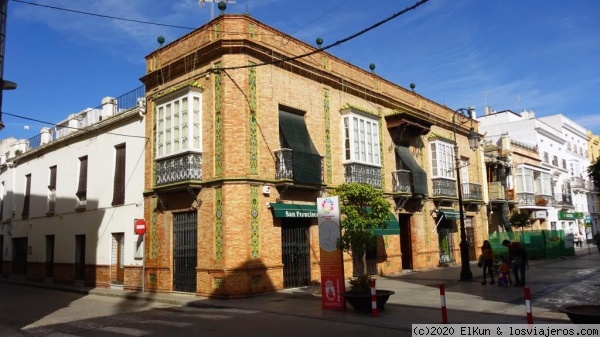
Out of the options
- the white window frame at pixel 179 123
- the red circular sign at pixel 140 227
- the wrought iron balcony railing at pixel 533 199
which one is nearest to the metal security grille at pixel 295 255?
the white window frame at pixel 179 123

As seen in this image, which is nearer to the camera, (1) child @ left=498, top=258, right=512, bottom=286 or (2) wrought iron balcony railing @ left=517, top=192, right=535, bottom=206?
(1) child @ left=498, top=258, right=512, bottom=286

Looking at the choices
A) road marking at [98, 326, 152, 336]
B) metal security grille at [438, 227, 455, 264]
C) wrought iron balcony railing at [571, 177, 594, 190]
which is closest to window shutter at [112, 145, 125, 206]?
road marking at [98, 326, 152, 336]

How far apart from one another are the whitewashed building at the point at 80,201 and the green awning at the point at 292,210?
5.95m

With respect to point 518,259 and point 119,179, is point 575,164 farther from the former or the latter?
point 119,179

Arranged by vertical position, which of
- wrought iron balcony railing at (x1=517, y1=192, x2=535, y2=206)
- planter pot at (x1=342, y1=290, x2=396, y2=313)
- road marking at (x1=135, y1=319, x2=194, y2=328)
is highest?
wrought iron balcony railing at (x1=517, y1=192, x2=535, y2=206)

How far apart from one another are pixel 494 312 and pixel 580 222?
146 ft

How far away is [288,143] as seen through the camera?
1697 centimetres

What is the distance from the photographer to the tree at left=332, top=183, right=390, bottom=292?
40.0 feet

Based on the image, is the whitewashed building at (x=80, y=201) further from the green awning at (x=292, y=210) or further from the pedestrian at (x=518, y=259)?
the pedestrian at (x=518, y=259)

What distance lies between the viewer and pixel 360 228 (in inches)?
504

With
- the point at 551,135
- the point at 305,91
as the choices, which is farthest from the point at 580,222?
the point at 305,91

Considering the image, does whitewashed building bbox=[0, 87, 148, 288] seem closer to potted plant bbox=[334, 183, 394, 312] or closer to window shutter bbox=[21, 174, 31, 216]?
window shutter bbox=[21, 174, 31, 216]

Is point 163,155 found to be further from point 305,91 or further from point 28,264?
point 28,264

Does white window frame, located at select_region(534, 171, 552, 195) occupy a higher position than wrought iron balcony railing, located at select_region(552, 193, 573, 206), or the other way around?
white window frame, located at select_region(534, 171, 552, 195)
